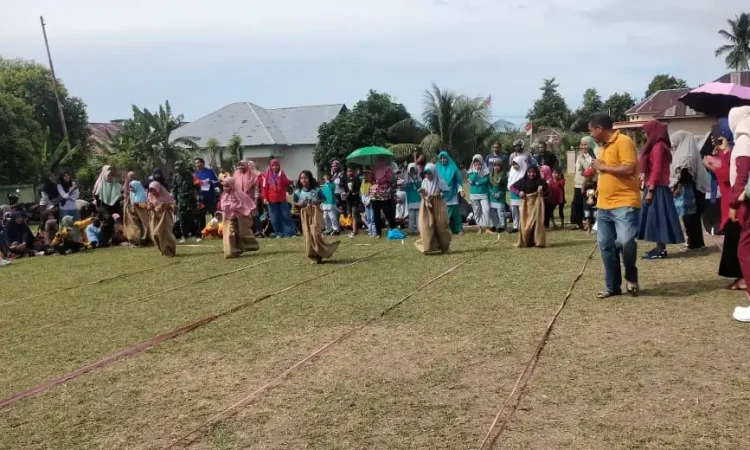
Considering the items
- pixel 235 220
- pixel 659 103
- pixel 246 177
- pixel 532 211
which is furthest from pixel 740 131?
pixel 659 103

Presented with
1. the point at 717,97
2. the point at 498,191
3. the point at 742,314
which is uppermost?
the point at 717,97

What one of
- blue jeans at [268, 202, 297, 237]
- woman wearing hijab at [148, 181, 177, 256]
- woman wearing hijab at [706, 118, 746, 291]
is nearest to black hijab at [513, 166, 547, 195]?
woman wearing hijab at [706, 118, 746, 291]

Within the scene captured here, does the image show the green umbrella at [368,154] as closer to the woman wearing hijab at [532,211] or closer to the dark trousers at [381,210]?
the dark trousers at [381,210]

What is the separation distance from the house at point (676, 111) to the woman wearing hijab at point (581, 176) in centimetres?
2126

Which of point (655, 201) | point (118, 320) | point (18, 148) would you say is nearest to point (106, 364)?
point (118, 320)

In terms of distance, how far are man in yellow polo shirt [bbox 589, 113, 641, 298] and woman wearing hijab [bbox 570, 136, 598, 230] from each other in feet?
19.0

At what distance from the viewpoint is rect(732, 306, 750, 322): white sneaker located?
5764 millimetres

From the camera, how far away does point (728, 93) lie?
336 inches

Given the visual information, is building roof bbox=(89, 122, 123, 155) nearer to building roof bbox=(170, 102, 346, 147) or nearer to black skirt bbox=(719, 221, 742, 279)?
building roof bbox=(170, 102, 346, 147)

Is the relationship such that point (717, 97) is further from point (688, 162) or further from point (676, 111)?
point (676, 111)

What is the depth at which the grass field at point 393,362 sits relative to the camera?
13.3 feet

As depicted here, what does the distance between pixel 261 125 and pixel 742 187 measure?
47224 millimetres

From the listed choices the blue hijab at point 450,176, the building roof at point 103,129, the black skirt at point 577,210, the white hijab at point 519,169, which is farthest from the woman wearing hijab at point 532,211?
the building roof at point 103,129

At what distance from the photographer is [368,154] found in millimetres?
14500
